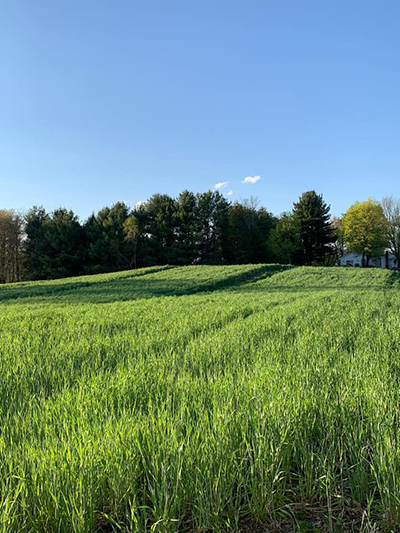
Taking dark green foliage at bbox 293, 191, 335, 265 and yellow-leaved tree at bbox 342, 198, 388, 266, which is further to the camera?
dark green foliage at bbox 293, 191, 335, 265

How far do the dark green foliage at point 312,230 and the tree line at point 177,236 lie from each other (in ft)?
0.57

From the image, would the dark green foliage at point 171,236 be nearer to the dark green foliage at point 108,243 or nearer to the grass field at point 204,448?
→ the dark green foliage at point 108,243

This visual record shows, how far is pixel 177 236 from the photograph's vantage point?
57.0 m

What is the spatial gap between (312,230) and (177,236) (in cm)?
2468

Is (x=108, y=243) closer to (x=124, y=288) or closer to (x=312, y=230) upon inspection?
(x=124, y=288)

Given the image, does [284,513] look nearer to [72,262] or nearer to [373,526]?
[373,526]

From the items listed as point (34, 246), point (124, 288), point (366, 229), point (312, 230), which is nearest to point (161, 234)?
point (34, 246)

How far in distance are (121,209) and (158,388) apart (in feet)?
185

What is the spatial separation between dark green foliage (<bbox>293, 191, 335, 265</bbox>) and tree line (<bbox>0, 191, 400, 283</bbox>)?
0.17 meters

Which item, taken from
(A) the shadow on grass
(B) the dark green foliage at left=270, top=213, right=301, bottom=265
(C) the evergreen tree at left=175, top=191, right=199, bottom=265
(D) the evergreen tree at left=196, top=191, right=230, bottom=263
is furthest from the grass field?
(D) the evergreen tree at left=196, top=191, right=230, bottom=263

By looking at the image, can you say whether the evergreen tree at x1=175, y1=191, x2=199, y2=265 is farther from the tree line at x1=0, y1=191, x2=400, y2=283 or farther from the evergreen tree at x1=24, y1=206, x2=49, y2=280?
the evergreen tree at x1=24, y1=206, x2=49, y2=280

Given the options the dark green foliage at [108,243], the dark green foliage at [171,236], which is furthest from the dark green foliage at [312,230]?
the dark green foliage at [108,243]

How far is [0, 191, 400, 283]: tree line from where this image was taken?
53281 millimetres

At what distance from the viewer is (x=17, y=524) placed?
185 cm
